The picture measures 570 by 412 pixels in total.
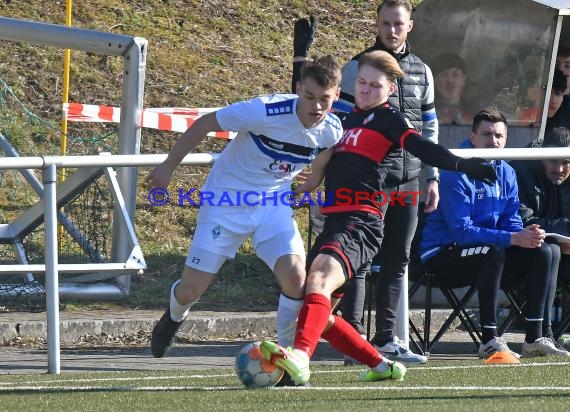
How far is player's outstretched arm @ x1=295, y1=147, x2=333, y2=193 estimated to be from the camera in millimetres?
7125

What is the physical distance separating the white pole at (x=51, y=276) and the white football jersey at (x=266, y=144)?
3.20ft

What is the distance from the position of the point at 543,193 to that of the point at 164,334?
3433 millimetres

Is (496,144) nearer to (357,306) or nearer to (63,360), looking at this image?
(357,306)

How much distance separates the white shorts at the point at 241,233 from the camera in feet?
22.4

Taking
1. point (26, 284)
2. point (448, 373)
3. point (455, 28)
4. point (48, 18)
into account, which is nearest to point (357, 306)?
point (448, 373)

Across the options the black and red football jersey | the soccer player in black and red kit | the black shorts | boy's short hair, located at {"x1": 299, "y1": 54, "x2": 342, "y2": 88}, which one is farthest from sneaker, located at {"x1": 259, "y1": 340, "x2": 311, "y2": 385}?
boy's short hair, located at {"x1": 299, "y1": 54, "x2": 342, "y2": 88}

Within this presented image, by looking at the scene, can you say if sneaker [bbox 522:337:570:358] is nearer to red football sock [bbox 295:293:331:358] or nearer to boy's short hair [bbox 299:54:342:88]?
red football sock [bbox 295:293:331:358]

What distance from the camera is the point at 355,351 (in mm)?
6688

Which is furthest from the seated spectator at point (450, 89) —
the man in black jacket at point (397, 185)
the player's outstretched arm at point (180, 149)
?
the player's outstretched arm at point (180, 149)

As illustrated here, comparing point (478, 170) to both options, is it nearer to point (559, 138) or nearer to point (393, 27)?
point (393, 27)

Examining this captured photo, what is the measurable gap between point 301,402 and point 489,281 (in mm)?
3170

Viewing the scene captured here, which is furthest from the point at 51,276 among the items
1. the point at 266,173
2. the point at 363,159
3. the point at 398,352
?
the point at 398,352

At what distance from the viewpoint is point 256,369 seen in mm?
6211

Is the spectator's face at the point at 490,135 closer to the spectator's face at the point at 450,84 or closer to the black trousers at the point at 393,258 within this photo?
the black trousers at the point at 393,258
